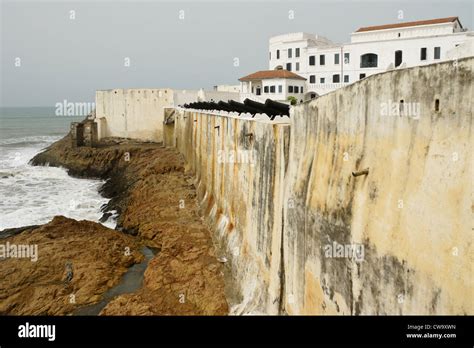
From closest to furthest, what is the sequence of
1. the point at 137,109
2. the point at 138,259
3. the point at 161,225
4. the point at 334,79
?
the point at 138,259 < the point at 161,225 < the point at 137,109 < the point at 334,79

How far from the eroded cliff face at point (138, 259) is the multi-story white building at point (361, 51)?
62.2 feet

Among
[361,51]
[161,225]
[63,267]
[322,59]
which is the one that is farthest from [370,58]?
[63,267]

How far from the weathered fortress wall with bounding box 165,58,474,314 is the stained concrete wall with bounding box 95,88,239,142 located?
99.7 feet

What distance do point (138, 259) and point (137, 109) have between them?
27293mm

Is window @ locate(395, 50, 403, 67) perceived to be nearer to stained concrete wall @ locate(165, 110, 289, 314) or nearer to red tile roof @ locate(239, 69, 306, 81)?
red tile roof @ locate(239, 69, 306, 81)

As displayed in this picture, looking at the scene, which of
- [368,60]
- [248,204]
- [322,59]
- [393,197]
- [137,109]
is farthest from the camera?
[322,59]

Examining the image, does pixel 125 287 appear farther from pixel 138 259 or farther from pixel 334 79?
pixel 334 79

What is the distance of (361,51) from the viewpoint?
38.4 meters

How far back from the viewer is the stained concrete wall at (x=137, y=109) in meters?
40.4

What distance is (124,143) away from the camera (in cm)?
3997

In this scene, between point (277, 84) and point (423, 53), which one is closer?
point (423, 53)

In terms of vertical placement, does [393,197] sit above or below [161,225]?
above

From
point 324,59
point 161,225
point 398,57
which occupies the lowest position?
point 161,225

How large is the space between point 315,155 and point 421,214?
331cm
